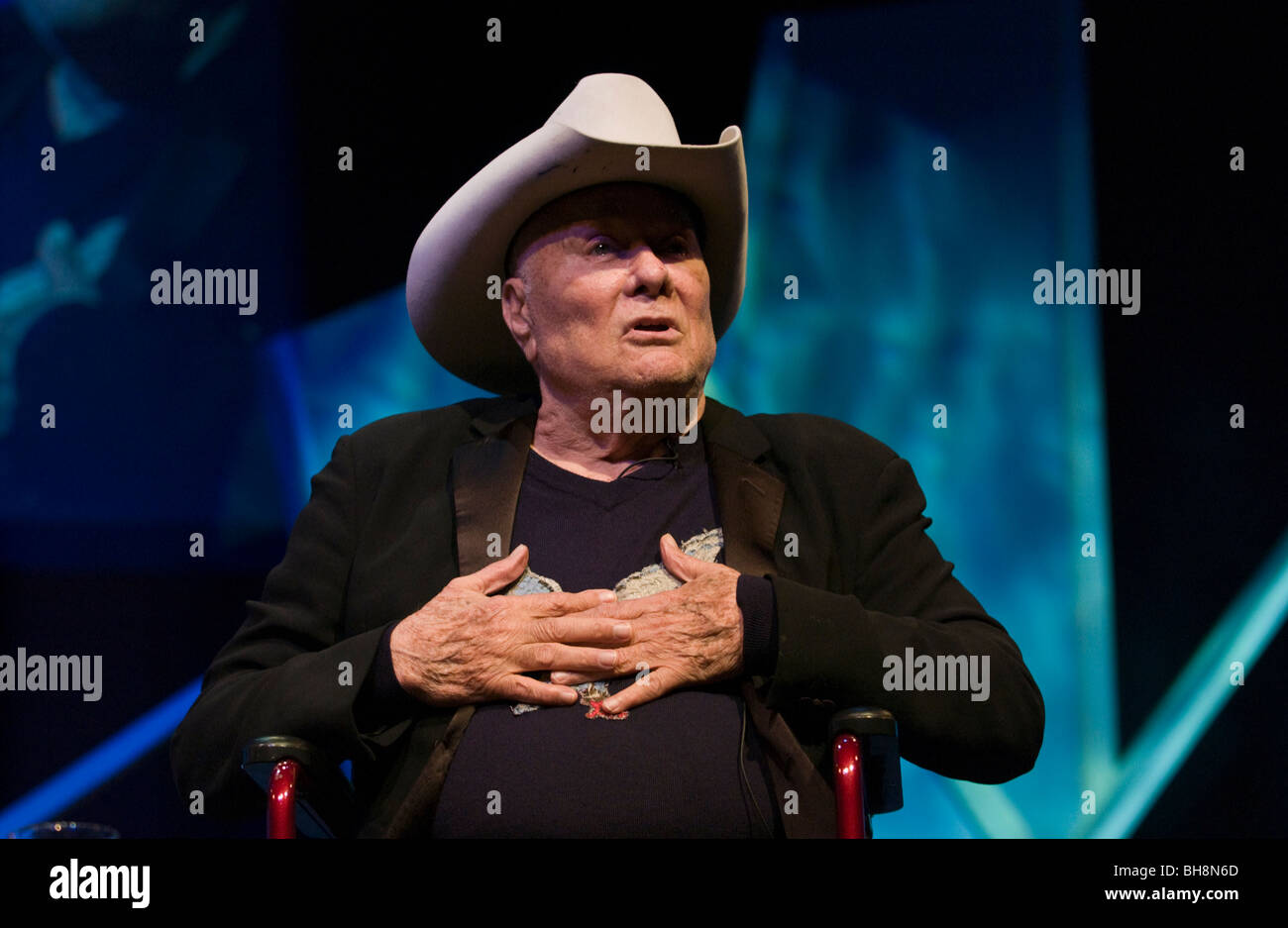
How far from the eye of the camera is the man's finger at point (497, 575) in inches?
93.0

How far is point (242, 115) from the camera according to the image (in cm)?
352

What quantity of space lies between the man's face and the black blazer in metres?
0.18

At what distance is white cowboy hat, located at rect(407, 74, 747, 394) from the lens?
8.58 feet

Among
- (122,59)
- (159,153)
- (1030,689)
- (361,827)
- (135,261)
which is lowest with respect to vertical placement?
(361,827)

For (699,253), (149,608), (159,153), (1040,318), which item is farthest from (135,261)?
(1040,318)

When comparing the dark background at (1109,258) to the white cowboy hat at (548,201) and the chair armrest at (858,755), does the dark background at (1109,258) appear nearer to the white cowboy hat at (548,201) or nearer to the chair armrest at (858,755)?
the white cowboy hat at (548,201)

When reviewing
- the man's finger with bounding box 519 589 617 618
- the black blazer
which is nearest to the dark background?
the black blazer

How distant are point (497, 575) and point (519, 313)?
68 centimetres

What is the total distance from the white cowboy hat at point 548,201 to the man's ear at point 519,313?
6 centimetres

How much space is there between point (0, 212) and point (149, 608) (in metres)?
1.09

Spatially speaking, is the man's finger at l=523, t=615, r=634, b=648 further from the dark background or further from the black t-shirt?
the dark background

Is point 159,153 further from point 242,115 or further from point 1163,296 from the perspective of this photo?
point 1163,296

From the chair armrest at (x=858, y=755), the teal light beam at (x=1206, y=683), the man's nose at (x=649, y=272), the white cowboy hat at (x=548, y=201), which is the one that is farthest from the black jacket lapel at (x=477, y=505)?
the teal light beam at (x=1206, y=683)

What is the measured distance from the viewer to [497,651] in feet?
7.46
